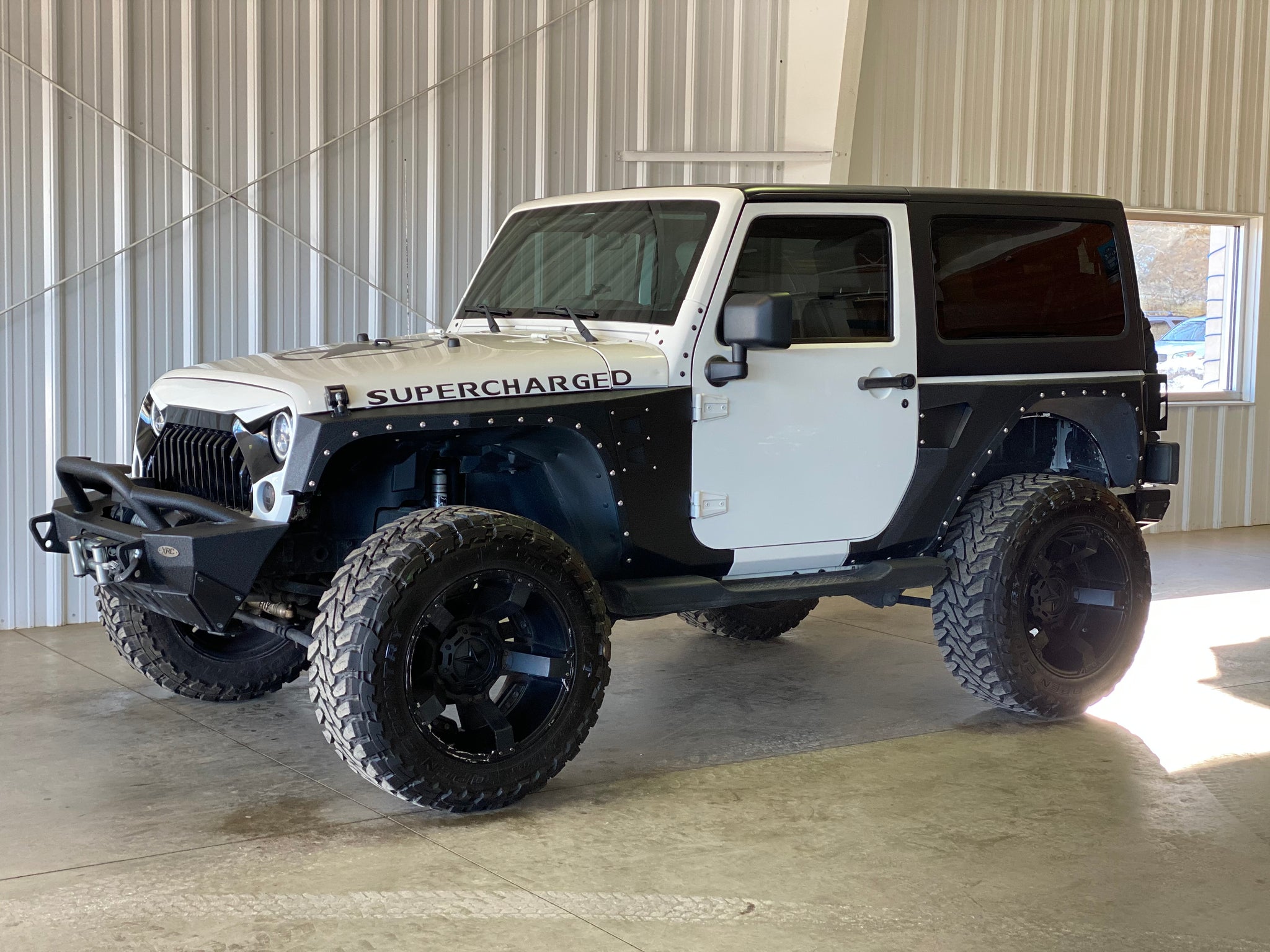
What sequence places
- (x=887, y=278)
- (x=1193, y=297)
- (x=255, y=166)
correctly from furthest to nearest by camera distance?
(x=1193, y=297) < (x=255, y=166) < (x=887, y=278)

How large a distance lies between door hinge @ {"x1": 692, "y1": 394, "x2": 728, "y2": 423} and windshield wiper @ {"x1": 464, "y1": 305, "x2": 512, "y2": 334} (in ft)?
3.05

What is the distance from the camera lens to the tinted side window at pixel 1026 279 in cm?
527

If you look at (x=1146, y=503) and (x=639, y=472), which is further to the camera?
(x=1146, y=503)

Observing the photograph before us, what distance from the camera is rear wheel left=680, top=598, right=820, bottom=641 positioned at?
6.66 meters

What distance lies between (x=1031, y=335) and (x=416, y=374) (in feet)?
8.21

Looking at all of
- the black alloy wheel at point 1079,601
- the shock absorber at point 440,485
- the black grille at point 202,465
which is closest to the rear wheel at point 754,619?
the black alloy wheel at point 1079,601

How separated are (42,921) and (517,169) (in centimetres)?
551

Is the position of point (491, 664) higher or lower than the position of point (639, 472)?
lower

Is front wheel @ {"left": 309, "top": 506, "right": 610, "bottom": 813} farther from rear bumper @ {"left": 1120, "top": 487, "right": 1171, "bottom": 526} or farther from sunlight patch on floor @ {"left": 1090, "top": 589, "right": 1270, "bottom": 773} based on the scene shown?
rear bumper @ {"left": 1120, "top": 487, "right": 1171, "bottom": 526}

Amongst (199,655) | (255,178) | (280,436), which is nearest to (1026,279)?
(280,436)

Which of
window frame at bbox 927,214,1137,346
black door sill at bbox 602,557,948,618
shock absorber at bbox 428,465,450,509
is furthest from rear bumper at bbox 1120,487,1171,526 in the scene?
shock absorber at bbox 428,465,450,509

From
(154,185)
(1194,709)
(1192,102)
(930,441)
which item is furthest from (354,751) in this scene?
(1192,102)

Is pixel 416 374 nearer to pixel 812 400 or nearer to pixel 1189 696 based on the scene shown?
pixel 812 400

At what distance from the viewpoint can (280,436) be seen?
4133mm
